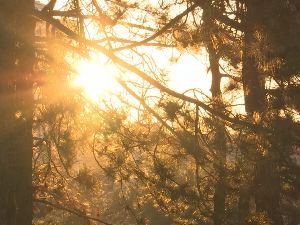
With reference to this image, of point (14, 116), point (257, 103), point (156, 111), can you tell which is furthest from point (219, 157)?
point (14, 116)

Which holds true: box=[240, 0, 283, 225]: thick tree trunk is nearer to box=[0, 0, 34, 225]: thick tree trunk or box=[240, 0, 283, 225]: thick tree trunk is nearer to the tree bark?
the tree bark

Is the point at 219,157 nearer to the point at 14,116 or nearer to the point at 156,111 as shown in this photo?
the point at 156,111

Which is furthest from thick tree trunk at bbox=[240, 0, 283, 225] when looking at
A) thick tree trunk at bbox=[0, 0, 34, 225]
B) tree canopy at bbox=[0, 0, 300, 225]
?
thick tree trunk at bbox=[0, 0, 34, 225]

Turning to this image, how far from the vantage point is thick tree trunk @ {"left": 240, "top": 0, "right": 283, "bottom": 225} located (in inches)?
243

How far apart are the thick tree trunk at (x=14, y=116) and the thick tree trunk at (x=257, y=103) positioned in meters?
2.93

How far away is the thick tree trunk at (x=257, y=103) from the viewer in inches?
243

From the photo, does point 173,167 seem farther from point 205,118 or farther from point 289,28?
point 289,28

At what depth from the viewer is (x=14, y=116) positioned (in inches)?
218

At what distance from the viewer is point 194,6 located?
5.12 metres

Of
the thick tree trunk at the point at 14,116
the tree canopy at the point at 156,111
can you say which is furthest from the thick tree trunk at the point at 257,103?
the thick tree trunk at the point at 14,116

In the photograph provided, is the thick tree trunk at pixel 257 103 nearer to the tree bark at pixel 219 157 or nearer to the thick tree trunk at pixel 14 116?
the tree bark at pixel 219 157

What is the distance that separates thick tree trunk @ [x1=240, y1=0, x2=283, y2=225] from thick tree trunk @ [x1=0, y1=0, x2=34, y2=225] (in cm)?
293

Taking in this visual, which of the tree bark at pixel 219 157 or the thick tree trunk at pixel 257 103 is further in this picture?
the thick tree trunk at pixel 257 103

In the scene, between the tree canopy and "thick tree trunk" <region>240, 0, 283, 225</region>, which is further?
"thick tree trunk" <region>240, 0, 283, 225</region>
